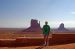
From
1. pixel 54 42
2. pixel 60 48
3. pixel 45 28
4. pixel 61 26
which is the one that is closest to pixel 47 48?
pixel 60 48

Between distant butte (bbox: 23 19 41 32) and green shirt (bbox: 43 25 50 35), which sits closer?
green shirt (bbox: 43 25 50 35)

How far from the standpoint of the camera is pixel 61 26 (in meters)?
146

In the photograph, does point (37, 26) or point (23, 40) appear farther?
point (37, 26)

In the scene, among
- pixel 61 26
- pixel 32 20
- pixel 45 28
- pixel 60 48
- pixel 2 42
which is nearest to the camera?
pixel 60 48

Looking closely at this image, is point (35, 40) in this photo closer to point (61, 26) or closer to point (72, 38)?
point (72, 38)

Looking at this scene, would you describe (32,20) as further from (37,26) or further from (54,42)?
(54,42)

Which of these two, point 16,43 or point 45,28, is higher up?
point 45,28

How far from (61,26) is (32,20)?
1654 inches

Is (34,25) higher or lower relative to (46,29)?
higher

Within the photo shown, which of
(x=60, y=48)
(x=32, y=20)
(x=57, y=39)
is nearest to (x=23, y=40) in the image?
(x=57, y=39)

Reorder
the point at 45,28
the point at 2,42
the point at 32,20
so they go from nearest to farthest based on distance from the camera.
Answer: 1. the point at 45,28
2. the point at 2,42
3. the point at 32,20

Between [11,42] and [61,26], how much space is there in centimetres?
13287

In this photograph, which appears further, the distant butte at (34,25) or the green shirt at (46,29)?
the distant butte at (34,25)

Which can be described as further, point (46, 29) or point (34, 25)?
point (34, 25)
